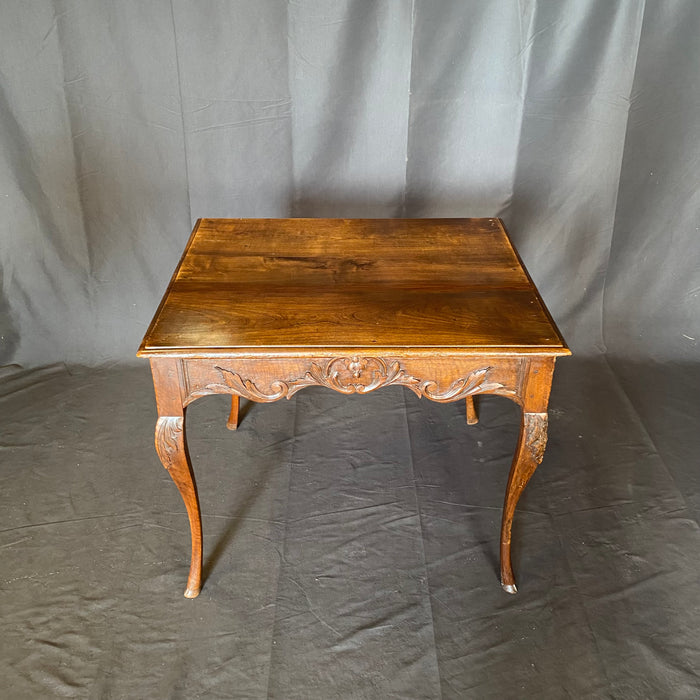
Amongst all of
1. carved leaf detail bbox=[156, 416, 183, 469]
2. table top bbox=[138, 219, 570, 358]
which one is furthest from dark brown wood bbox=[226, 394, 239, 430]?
carved leaf detail bbox=[156, 416, 183, 469]

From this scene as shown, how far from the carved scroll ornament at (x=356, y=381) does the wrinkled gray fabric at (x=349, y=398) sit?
0.58 meters

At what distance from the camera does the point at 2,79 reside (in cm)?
236

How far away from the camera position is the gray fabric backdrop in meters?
2.31

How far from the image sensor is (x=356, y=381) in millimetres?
1524

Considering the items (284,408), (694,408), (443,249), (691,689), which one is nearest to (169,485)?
(284,408)

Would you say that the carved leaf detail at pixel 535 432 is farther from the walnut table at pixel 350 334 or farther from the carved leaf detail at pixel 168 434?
the carved leaf detail at pixel 168 434

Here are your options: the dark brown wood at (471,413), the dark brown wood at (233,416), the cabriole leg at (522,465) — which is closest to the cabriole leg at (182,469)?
the dark brown wood at (233,416)

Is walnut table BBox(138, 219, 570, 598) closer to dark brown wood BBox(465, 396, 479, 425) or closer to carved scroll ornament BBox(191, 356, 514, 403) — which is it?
carved scroll ornament BBox(191, 356, 514, 403)

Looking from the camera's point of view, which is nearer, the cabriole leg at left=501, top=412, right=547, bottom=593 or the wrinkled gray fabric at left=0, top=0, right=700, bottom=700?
the cabriole leg at left=501, top=412, right=547, bottom=593

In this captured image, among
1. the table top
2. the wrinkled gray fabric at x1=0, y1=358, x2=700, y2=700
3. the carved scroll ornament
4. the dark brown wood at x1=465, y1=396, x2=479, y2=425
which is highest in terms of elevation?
the table top

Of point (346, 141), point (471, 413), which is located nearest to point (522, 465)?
point (471, 413)

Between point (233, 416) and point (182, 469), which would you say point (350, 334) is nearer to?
point (182, 469)

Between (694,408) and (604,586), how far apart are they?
0.97 meters

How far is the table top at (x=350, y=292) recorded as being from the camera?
1.48 m
